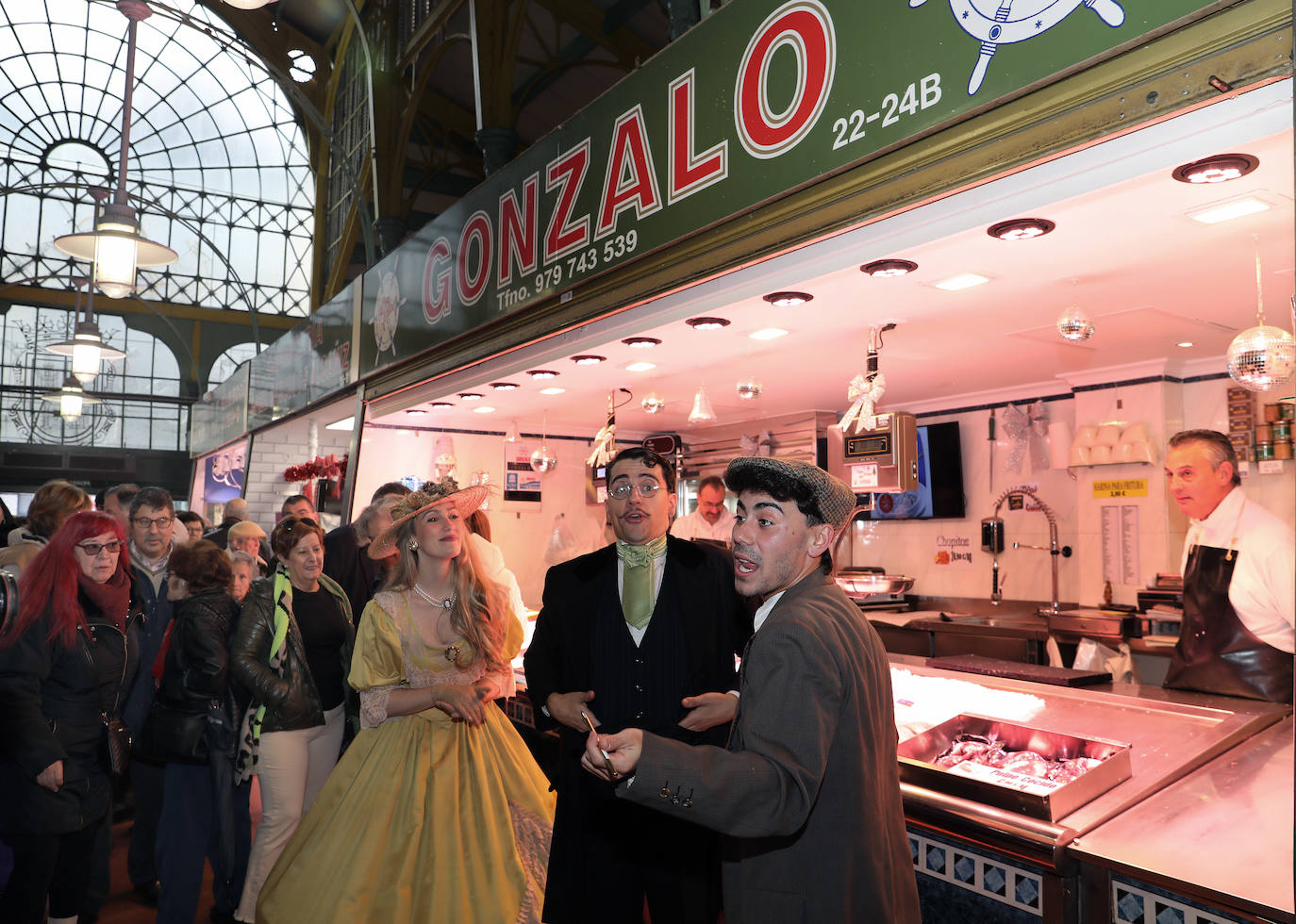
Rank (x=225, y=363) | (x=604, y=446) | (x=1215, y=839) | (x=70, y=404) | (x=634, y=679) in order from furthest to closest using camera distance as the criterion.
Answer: (x=225, y=363)
(x=70, y=404)
(x=604, y=446)
(x=634, y=679)
(x=1215, y=839)

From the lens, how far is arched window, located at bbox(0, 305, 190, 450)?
22.2 meters

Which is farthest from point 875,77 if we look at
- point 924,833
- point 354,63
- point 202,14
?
point 202,14

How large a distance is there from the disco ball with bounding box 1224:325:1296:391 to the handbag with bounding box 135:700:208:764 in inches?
176

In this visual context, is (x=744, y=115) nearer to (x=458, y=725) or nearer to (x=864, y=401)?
(x=864, y=401)

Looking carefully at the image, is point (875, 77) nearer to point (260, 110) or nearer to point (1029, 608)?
point (1029, 608)

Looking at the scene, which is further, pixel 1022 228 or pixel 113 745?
pixel 113 745

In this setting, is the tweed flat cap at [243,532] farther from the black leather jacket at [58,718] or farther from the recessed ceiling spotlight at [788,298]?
the recessed ceiling spotlight at [788,298]

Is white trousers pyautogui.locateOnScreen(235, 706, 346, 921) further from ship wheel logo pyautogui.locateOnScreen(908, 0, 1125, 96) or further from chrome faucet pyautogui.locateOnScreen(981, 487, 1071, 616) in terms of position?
chrome faucet pyautogui.locateOnScreen(981, 487, 1071, 616)

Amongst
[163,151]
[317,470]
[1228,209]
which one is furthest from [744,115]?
[163,151]

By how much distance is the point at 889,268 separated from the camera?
12.0 ft

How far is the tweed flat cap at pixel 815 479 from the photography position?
76.9 inches

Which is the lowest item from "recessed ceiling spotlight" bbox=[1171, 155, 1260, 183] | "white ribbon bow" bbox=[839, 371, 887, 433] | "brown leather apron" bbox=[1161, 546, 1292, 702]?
"brown leather apron" bbox=[1161, 546, 1292, 702]

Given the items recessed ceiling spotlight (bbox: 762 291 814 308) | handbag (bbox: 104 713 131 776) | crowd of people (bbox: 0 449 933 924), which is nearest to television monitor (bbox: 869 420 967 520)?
recessed ceiling spotlight (bbox: 762 291 814 308)

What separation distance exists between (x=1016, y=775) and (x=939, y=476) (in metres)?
5.56
